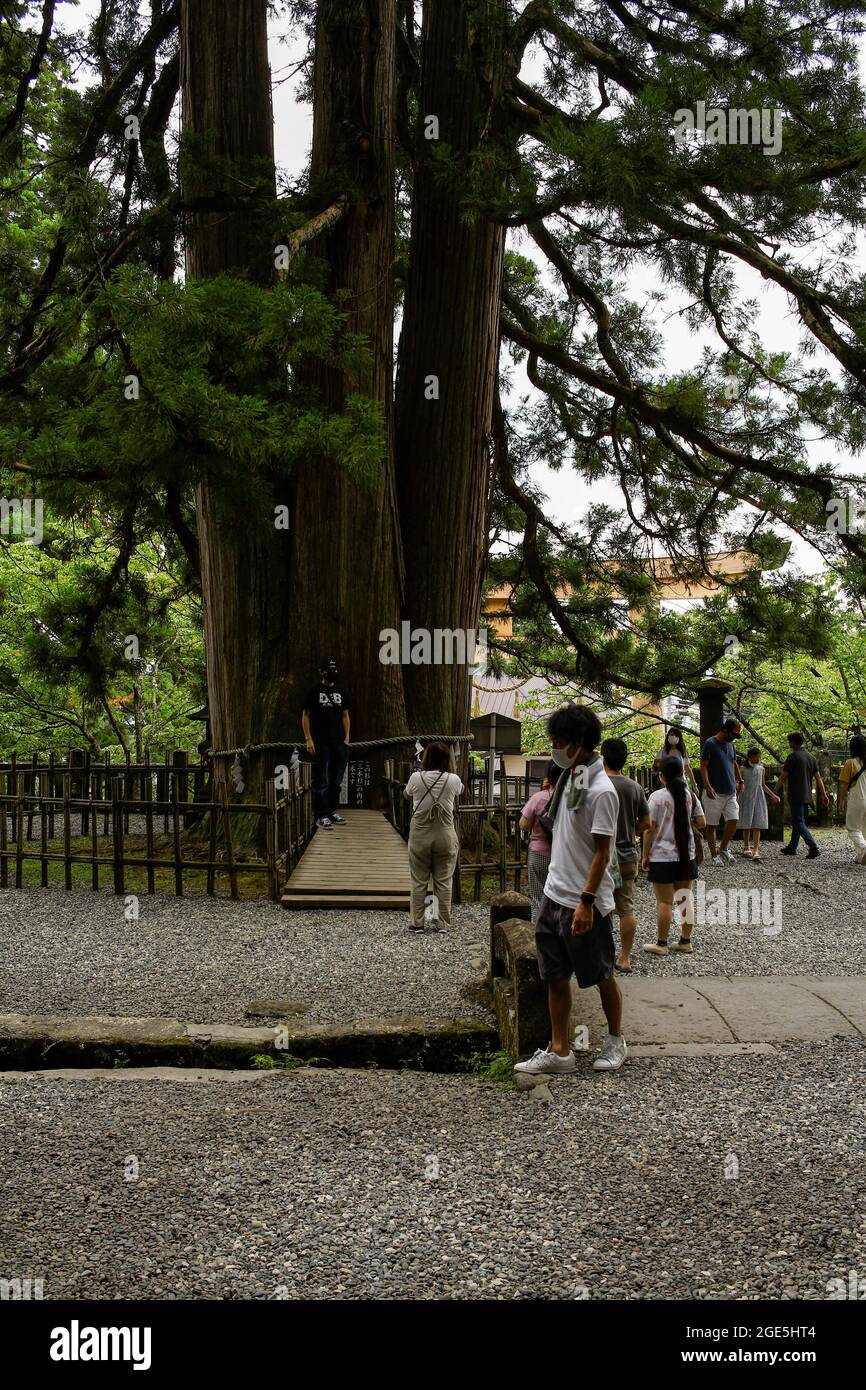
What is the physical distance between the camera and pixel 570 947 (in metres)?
4.82

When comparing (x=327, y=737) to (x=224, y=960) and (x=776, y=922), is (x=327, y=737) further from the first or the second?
(x=776, y=922)

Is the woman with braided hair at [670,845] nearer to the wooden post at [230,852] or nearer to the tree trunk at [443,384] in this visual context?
the wooden post at [230,852]

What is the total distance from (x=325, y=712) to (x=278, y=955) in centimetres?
393

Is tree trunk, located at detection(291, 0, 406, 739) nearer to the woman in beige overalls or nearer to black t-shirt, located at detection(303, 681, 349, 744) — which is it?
black t-shirt, located at detection(303, 681, 349, 744)

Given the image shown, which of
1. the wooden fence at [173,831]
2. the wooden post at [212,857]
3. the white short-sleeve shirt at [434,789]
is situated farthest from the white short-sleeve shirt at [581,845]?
the wooden post at [212,857]

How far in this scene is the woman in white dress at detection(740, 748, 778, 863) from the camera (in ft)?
42.8

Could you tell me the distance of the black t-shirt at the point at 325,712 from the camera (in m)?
10.9

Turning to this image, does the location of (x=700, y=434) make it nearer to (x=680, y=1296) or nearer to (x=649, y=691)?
(x=649, y=691)

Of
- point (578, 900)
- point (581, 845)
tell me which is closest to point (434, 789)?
point (581, 845)

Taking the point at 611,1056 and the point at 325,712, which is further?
the point at 325,712

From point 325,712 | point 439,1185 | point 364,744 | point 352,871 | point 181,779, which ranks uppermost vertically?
point 325,712

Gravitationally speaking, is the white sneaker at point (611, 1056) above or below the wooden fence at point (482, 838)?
below

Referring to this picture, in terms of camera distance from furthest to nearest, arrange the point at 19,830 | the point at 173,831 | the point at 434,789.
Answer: the point at 173,831 → the point at 19,830 → the point at 434,789

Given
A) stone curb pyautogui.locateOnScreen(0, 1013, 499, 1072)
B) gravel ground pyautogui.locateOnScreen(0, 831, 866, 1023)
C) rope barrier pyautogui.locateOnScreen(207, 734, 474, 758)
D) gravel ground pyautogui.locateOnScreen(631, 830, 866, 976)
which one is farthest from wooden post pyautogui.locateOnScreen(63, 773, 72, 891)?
gravel ground pyautogui.locateOnScreen(631, 830, 866, 976)
